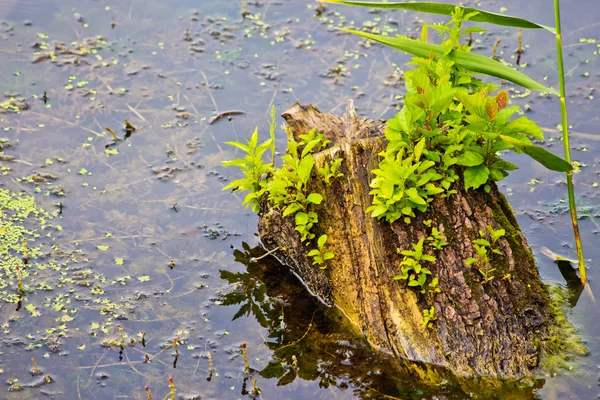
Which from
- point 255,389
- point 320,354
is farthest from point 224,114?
point 255,389

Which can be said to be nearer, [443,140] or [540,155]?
[540,155]

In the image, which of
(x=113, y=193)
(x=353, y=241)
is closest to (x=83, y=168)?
(x=113, y=193)

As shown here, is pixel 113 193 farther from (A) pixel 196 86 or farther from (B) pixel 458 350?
(B) pixel 458 350

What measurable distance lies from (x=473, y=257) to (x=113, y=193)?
335 cm

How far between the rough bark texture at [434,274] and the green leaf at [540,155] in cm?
42

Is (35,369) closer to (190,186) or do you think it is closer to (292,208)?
(292,208)

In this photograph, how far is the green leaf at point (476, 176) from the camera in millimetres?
4586

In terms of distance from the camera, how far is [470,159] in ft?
14.9

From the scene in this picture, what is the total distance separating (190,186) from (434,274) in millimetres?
2705

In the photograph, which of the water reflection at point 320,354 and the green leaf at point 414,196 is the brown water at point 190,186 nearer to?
the water reflection at point 320,354

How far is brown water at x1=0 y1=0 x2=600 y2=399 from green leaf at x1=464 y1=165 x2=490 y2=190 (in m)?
1.30

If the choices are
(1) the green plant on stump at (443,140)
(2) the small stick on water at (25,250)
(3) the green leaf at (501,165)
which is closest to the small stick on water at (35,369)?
(2) the small stick on water at (25,250)

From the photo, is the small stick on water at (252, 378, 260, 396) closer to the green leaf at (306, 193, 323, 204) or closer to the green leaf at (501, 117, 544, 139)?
the green leaf at (306, 193, 323, 204)

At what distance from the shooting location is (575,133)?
6789 millimetres
